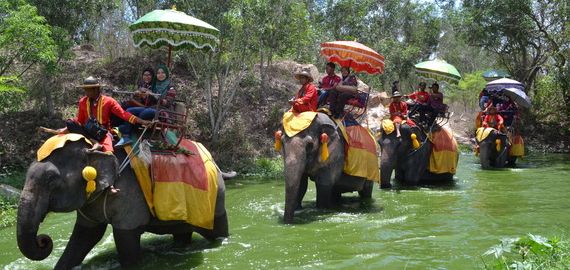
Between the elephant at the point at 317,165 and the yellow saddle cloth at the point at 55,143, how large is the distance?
3.34 meters

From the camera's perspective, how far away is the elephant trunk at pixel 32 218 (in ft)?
16.2

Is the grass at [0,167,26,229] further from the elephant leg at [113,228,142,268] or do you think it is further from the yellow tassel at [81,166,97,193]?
the yellow tassel at [81,166,97,193]

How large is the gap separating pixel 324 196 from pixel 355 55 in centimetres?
256

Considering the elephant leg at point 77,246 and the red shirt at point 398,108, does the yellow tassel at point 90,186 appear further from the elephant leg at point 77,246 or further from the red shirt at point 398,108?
the red shirt at point 398,108

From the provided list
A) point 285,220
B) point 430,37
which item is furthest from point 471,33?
point 285,220

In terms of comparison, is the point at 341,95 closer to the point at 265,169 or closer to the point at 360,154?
the point at 360,154

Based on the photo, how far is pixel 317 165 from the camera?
28.3ft

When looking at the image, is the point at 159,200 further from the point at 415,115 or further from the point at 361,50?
the point at 415,115

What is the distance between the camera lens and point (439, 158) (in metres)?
12.4

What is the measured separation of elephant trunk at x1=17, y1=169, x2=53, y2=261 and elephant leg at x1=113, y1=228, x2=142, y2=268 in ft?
2.87

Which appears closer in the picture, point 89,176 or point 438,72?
point 89,176

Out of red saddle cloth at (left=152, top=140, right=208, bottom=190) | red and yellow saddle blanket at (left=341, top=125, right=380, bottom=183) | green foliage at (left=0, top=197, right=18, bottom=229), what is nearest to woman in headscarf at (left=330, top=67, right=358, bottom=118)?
red and yellow saddle blanket at (left=341, top=125, right=380, bottom=183)

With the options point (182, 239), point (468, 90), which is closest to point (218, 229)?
point (182, 239)

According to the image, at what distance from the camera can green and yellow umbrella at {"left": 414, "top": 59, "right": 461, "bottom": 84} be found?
12.5 metres
